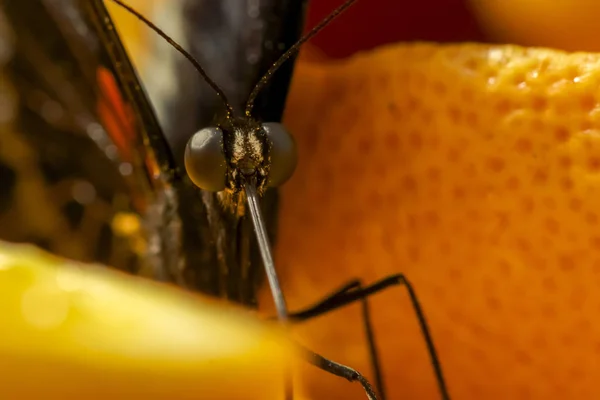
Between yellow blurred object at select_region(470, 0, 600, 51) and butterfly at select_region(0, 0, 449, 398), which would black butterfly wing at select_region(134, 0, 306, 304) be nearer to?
butterfly at select_region(0, 0, 449, 398)

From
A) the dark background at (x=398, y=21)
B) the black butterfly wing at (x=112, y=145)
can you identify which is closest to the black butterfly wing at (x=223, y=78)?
the black butterfly wing at (x=112, y=145)

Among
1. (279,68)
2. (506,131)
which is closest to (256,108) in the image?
(279,68)

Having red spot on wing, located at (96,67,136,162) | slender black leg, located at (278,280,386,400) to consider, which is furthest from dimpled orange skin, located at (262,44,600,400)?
red spot on wing, located at (96,67,136,162)

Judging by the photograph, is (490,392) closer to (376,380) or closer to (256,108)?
(376,380)

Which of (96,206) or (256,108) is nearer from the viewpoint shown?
(256,108)

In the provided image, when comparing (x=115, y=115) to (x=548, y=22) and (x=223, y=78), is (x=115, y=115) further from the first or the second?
(x=548, y=22)

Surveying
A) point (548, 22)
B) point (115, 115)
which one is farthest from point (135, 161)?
point (548, 22)
